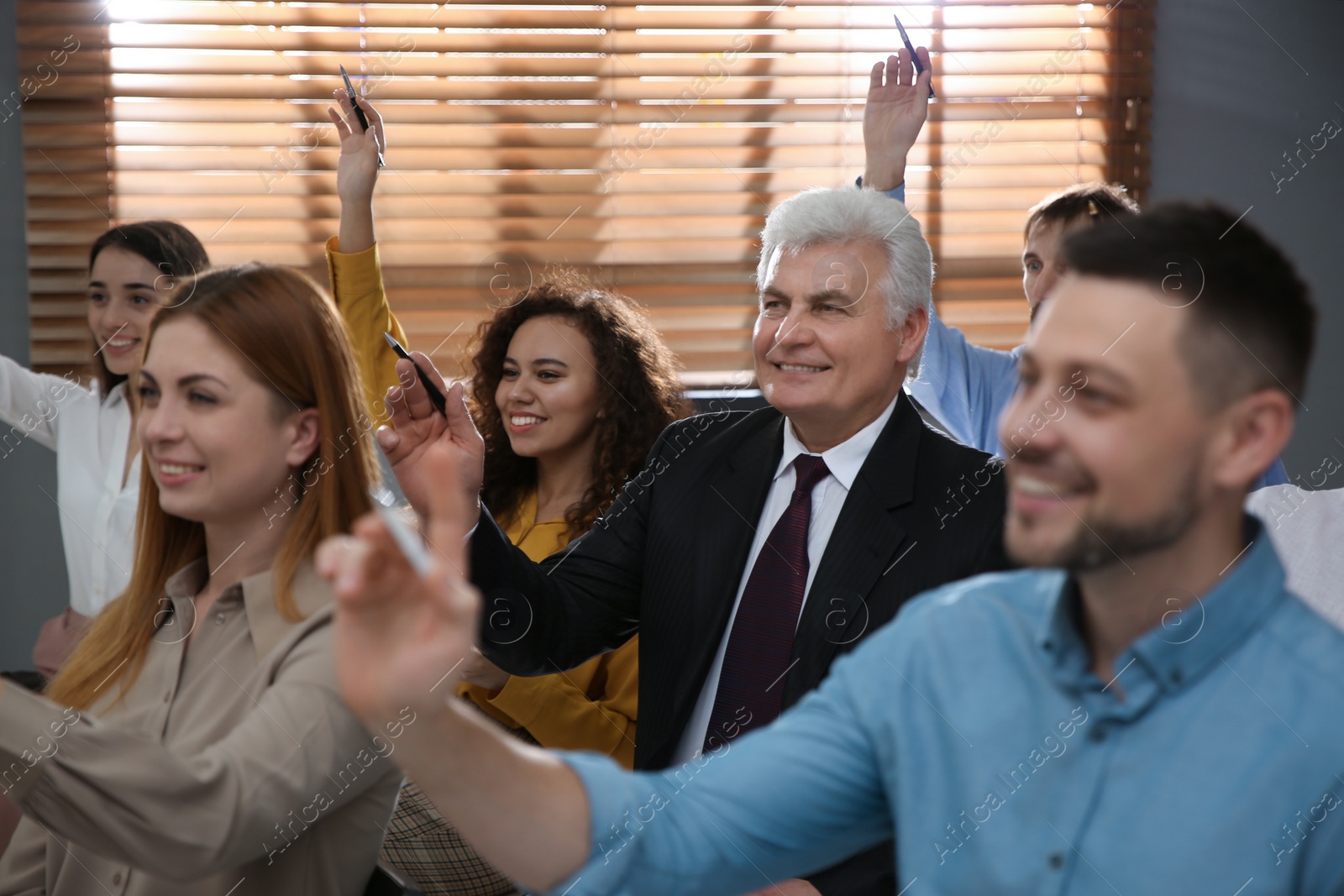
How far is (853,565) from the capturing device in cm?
156

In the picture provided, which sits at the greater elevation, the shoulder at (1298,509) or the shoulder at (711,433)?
the shoulder at (711,433)

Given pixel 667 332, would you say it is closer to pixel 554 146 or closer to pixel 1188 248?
pixel 554 146

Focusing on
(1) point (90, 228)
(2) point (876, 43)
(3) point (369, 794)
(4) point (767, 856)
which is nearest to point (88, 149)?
(1) point (90, 228)

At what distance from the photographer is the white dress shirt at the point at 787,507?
1629 mm

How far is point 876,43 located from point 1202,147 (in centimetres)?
92

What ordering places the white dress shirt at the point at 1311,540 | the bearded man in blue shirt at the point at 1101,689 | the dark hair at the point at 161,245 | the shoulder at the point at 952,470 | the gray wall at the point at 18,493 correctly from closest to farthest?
the bearded man in blue shirt at the point at 1101,689, the white dress shirt at the point at 1311,540, the shoulder at the point at 952,470, the dark hair at the point at 161,245, the gray wall at the point at 18,493

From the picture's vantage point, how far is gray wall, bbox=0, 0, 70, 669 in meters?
2.91

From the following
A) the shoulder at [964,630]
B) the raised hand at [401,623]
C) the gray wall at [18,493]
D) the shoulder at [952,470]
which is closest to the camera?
the raised hand at [401,623]

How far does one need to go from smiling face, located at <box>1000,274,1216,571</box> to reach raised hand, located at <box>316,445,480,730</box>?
1.26 feet

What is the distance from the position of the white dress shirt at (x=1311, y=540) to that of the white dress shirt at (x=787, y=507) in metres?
0.53

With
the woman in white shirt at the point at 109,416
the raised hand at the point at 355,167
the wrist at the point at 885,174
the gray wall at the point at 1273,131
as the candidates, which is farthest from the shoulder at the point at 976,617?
the gray wall at the point at 1273,131

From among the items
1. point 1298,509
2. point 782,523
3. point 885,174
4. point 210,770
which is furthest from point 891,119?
point 210,770

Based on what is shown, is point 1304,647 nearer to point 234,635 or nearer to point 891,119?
point 234,635

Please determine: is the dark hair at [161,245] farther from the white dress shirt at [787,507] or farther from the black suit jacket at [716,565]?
the white dress shirt at [787,507]
